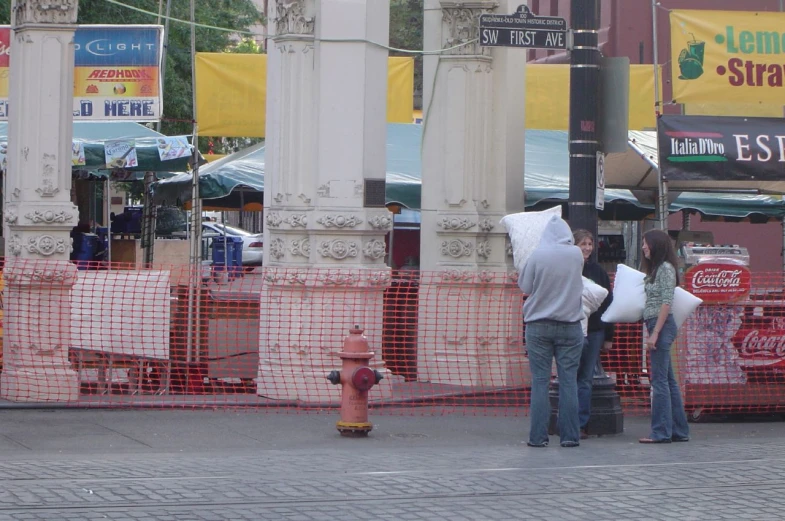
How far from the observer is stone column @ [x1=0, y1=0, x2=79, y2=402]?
1105cm

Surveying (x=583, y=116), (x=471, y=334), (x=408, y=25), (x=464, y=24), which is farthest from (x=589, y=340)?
(x=408, y=25)

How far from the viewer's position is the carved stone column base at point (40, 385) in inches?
436

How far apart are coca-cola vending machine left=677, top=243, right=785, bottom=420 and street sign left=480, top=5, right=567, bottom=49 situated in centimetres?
237

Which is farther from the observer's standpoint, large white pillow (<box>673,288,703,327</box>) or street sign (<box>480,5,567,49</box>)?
street sign (<box>480,5,567,49</box>)

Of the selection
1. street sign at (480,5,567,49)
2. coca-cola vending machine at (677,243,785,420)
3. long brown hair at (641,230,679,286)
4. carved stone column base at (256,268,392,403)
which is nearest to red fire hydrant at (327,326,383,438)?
carved stone column base at (256,268,392,403)

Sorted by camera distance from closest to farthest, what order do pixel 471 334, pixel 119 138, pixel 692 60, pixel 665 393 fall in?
pixel 665 393
pixel 692 60
pixel 471 334
pixel 119 138

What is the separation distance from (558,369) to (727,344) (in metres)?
2.41

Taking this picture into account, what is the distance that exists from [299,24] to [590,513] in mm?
6276

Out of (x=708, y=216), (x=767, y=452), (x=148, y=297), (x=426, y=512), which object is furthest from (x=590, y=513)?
(x=708, y=216)

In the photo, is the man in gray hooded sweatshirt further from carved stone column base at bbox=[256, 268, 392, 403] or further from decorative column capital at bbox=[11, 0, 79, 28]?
decorative column capital at bbox=[11, 0, 79, 28]

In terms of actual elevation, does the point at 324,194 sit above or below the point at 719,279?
above

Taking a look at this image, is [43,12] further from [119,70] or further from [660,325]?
[660,325]

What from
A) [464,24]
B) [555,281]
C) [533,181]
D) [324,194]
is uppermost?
[464,24]

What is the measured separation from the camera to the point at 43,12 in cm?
1117
